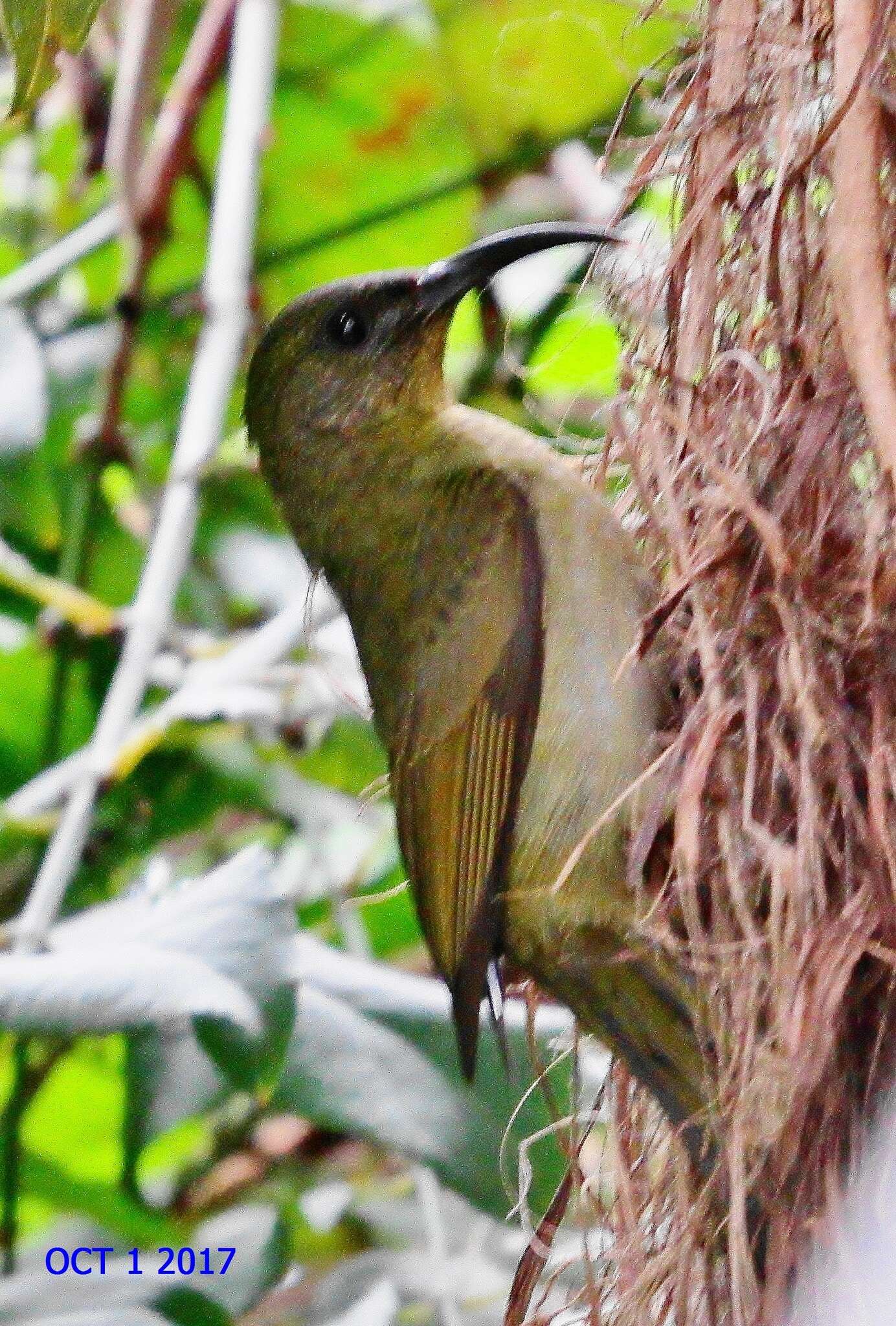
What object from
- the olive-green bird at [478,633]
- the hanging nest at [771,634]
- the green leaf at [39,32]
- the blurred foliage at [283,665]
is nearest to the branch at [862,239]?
the hanging nest at [771,634]

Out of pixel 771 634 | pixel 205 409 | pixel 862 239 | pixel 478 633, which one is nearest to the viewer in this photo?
pixel 862 239

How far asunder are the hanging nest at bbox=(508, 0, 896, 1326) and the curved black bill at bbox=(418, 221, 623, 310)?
0.15 meters

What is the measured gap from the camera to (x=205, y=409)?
2.51 metres

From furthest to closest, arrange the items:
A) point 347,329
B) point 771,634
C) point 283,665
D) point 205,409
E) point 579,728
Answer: point 283,665 < point 205,409 < point 347,329 < point 579,728 < point 771,634

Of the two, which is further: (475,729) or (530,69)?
(530,69)

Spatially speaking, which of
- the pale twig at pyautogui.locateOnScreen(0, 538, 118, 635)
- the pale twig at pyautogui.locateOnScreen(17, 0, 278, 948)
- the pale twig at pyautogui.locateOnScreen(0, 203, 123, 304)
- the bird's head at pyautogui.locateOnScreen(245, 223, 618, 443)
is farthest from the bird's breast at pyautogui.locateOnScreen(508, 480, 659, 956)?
the pale twig at pyautogui.locateOnScreen(0, 203, 123, 304)

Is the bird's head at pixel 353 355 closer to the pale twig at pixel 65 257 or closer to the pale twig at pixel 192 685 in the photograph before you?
the pale twig at pixel 192 685

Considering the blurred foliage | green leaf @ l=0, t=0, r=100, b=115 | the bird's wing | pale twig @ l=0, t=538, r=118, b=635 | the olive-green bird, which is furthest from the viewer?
pale twig @ l=0, t=538, r=118, b=635

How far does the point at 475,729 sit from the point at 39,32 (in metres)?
0.85

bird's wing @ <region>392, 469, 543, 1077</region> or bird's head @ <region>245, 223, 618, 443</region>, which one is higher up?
bird's head @ <region>245, 223, 618, 443</region>

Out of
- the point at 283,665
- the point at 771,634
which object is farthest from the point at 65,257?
the point at 771,634

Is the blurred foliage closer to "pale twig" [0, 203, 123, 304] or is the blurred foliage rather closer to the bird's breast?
"pale twig" [0, 203, 123, 304]

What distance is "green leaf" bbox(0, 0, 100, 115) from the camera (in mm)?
1453

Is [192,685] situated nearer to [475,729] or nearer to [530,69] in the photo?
[475,729]
